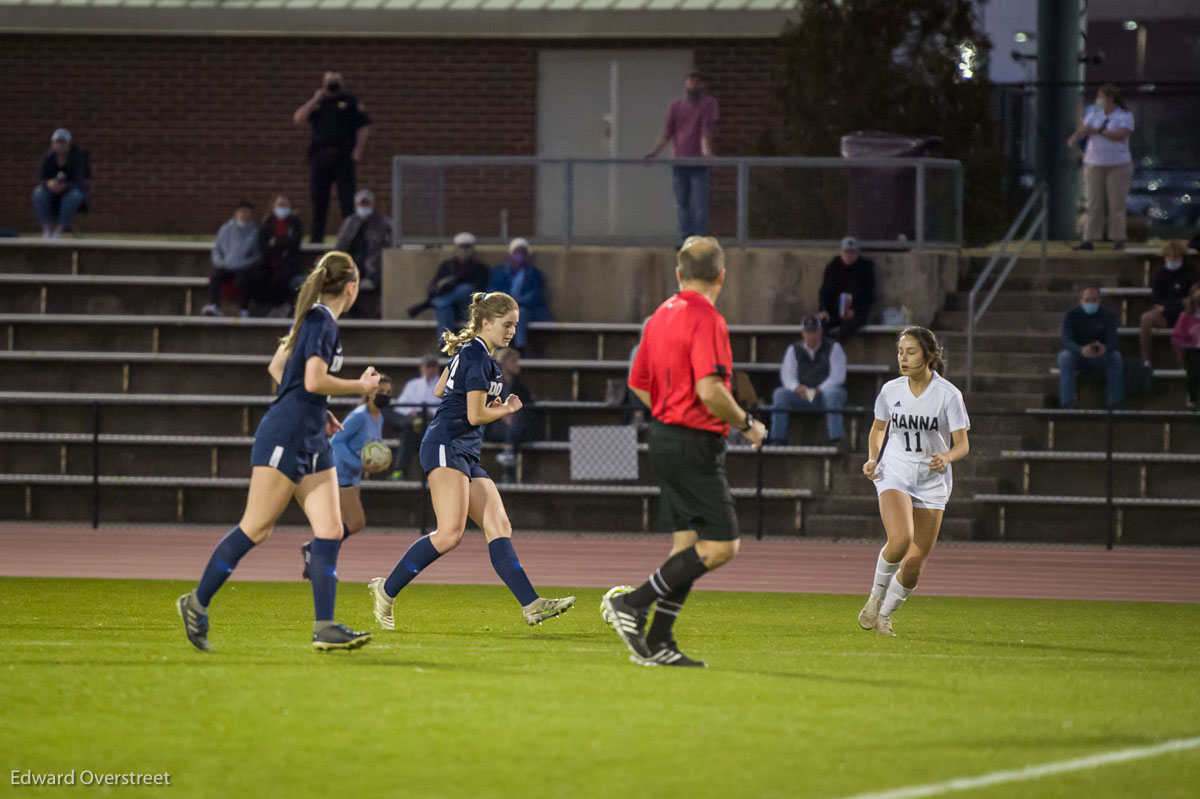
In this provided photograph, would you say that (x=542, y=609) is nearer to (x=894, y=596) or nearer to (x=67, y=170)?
(x=894, y=596)

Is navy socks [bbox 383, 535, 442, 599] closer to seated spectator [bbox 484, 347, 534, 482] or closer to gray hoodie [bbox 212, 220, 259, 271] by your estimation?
seated spectator [bbox 484, 347, 534, 482]

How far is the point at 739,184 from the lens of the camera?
21.4 m

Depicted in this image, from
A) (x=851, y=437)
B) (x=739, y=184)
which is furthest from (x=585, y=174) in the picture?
(x=851, y=437)

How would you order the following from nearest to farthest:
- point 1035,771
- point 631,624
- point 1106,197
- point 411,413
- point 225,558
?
point 1035,771 → point 631,624 → point 225,558 → point 411,413 → point 1106,197

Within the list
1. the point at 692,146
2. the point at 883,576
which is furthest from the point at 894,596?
the point at 692,146

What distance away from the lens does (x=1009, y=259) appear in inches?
927

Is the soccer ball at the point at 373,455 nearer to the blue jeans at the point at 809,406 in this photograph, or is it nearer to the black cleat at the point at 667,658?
the black cleat at the point at 667,658

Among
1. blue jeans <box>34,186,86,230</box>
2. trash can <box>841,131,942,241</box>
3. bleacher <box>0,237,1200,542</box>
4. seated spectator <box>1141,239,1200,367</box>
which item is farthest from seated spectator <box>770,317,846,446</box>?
blue jeans <box>34,186,86,230</box>

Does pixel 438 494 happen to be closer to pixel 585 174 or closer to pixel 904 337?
pixel 904 337

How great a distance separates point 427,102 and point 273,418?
19.9 meters

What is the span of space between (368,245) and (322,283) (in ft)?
45.2

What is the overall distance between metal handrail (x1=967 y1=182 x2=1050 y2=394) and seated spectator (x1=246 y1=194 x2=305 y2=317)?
831 centimetres

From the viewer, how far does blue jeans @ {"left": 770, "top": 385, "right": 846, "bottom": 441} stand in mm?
18812

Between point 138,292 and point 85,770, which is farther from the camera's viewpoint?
point 138,292
